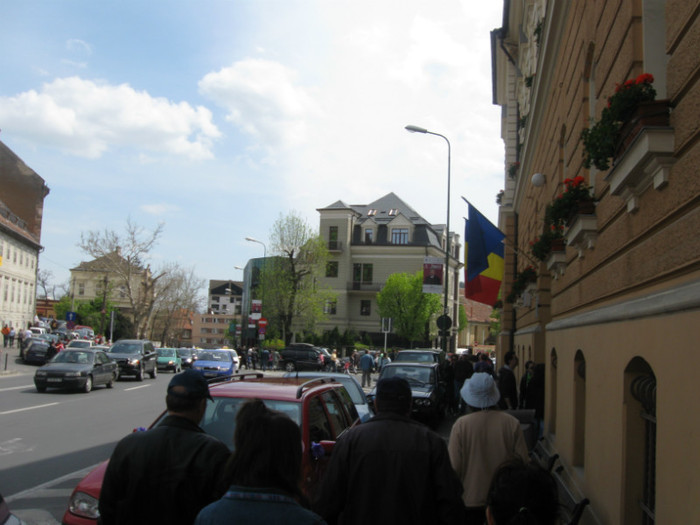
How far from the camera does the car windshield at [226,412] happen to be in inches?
232

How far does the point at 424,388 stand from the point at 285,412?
13.8 meters

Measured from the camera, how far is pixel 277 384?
6.79 metres

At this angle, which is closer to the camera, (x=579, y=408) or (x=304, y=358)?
(x=579, y=408)

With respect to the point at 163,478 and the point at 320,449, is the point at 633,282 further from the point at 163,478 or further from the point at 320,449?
the point at 163,478

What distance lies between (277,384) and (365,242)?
69.8 meters

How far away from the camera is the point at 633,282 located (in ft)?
18.3

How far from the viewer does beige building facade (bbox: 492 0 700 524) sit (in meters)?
4.09

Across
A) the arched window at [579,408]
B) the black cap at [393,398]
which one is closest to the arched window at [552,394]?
the arched window at [579,408]

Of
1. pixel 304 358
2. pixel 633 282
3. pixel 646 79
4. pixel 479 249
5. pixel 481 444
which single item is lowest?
pixel 304 358

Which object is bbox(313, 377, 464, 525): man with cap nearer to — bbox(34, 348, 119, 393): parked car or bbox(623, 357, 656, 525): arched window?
bbox(623, 357, 656, 525): arched window

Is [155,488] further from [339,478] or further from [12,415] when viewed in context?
[12,415]

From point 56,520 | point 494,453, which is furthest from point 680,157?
point 56,520

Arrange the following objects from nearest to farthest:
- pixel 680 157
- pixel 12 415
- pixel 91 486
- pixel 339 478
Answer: pixel 339 478 < pixel 680 157 < pixel 91 486 < pixel 12 415

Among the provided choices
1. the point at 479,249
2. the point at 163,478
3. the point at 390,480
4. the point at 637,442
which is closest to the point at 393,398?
the point at 390,480
